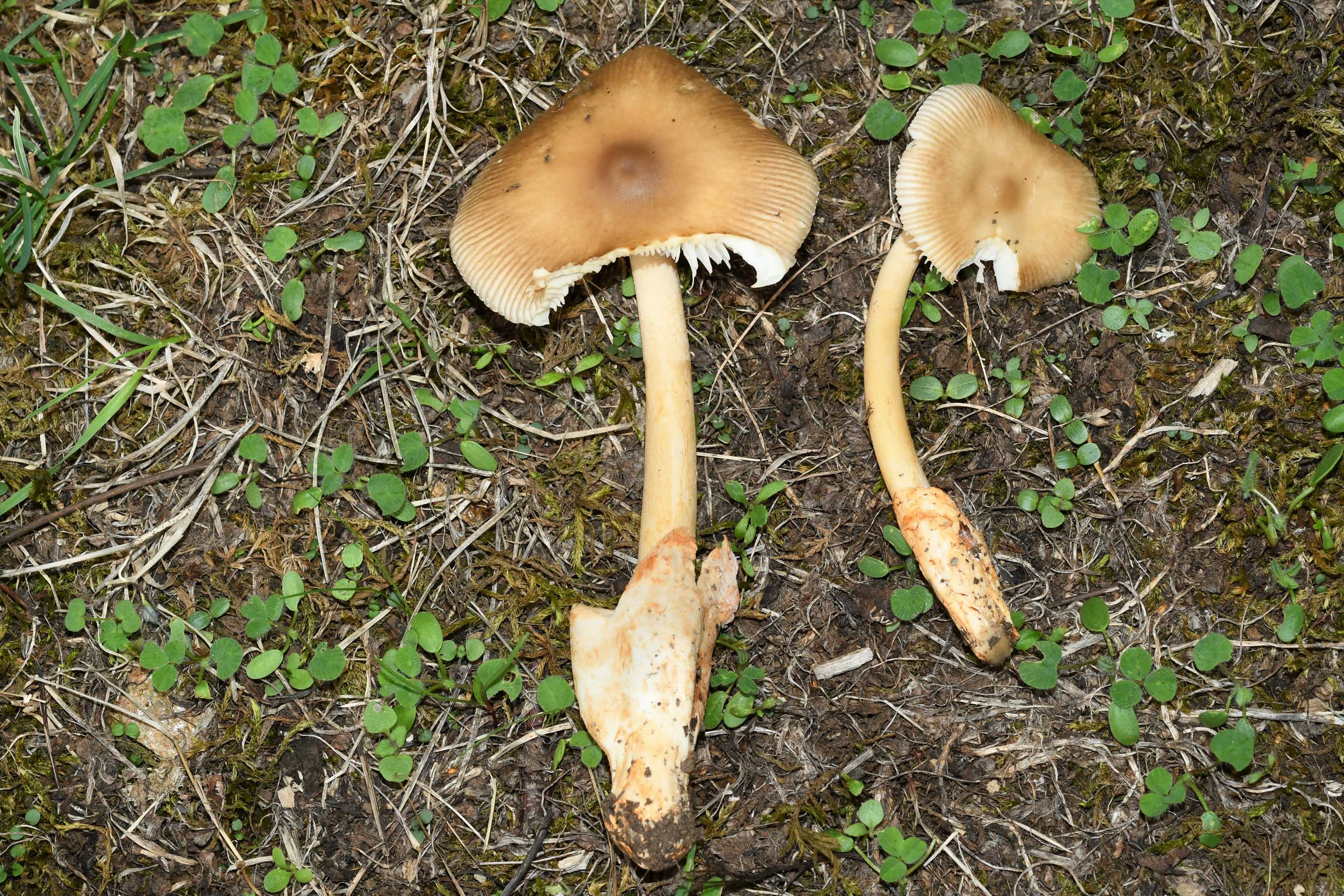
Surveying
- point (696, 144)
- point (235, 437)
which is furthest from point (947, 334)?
point (235, 437)

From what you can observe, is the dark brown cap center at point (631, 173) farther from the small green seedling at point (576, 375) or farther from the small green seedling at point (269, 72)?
the small green seedling at point (269, 72)

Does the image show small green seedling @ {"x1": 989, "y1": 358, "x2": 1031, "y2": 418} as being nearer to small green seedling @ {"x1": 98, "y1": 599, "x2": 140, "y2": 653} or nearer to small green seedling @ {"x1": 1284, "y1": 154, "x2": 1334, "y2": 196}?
small green seedling @ {"x1": 1284, "y1": 154, "x2": 1334, "y2": 196}

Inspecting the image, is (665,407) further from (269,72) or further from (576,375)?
(269,72)

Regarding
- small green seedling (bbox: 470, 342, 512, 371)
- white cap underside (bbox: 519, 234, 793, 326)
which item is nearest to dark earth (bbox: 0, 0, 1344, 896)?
small green seedling (bbox: 470, 342, 512, 371)

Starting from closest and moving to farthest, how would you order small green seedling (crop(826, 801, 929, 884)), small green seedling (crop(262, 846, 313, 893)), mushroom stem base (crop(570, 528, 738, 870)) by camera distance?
mushroom stem base (crop(570, 528, 738, 870)) → small green seedling (crop(826, 801, 929, 884)) → small green seedling (crop(262, 846, 313, 893))

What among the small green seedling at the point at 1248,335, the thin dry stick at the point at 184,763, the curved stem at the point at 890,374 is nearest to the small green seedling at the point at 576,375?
the curved stem at the point at 890,374
